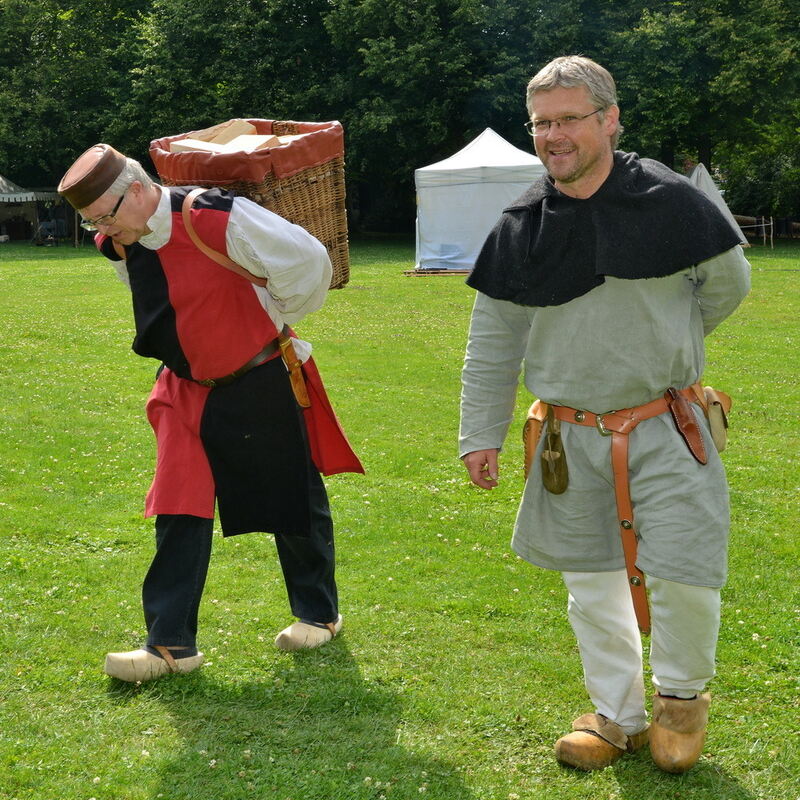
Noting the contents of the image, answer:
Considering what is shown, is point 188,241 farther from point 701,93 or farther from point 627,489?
point 701,93

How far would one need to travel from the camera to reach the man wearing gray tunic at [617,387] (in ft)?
11.0

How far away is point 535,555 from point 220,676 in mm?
1486

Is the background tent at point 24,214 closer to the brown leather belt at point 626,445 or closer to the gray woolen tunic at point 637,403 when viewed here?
the gray woolen tunic at point 637,403

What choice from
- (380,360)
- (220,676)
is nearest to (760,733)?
(220,676)

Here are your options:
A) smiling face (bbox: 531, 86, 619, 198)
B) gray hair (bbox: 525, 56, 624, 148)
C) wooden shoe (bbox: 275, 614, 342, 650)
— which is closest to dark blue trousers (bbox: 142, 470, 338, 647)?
wooden shoe (bbox: 275, 614, 342, 650)

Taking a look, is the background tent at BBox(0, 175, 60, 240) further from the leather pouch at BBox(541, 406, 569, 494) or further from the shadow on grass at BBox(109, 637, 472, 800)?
the leather pouch at BBox(541, 406, 569, 494)

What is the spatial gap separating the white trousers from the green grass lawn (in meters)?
0.23

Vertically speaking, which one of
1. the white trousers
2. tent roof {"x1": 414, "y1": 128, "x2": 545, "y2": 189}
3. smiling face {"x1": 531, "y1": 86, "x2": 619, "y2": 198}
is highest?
smiling face {"x1": 531, "y1": 86, "x2": 619, "y2": 198}

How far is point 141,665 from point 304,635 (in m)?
0.71

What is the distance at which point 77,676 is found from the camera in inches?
175

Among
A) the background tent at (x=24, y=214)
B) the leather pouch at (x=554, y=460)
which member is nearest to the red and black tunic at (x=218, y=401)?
the leather pouch at (x=554, y=460)

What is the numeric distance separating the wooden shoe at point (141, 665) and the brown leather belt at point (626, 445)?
72.4 inches

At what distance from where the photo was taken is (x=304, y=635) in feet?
15.3

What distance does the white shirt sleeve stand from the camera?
12.7 ft
